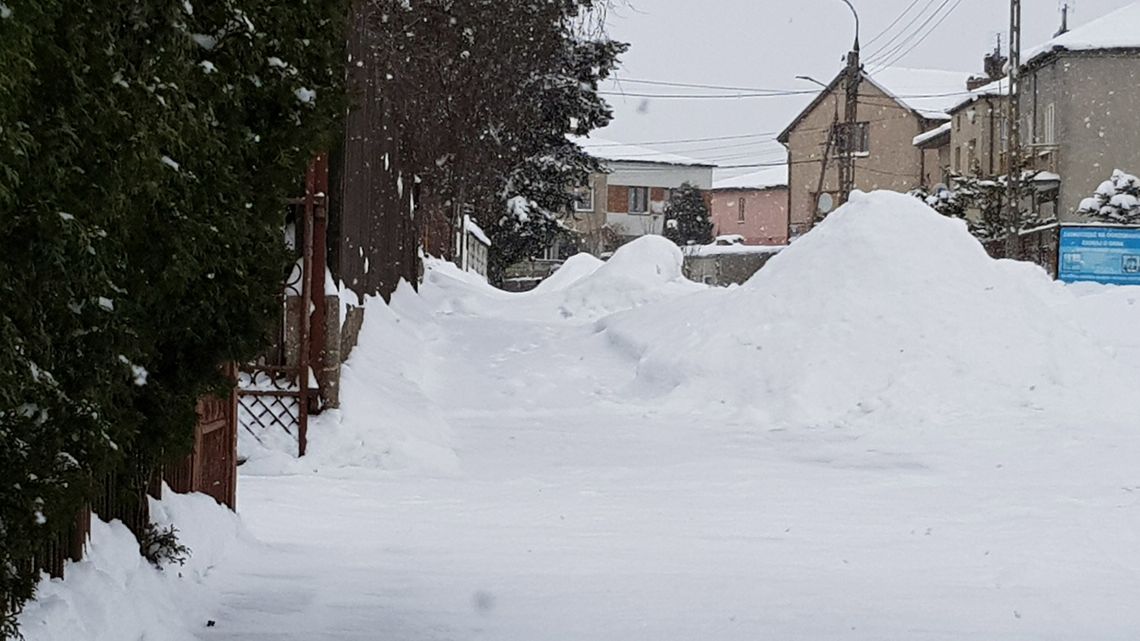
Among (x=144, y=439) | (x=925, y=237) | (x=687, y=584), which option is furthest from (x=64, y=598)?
(x=925, y=237)

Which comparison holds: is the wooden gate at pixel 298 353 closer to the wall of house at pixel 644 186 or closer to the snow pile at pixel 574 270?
the snow pile at pixel 574 270

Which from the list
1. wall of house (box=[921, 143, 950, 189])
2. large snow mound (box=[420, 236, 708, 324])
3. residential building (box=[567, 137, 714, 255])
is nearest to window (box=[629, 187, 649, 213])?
residential building (box=[567, 137, 714, 255])

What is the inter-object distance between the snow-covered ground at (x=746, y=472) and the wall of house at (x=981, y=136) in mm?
30248

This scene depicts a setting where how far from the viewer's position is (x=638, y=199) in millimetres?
83438

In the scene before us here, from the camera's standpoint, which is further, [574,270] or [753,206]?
[753,206]

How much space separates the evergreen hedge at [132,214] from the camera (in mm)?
3053

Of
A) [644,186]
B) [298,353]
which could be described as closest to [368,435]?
[298,353]

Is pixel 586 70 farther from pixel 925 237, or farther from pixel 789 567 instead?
pixel 789 567

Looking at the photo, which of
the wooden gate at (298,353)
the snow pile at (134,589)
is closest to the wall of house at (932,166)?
the wooden gate at (298,353)

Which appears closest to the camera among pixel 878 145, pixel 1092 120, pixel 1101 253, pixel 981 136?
pixel 1101 253

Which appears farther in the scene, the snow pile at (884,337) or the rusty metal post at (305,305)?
the snow pile at (884,337)

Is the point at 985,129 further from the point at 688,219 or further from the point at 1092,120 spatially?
the point at 688,219

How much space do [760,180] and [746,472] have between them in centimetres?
7812

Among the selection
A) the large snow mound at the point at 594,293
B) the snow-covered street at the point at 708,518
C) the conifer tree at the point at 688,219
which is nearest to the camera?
the snow-covered street at the point at 708,518
